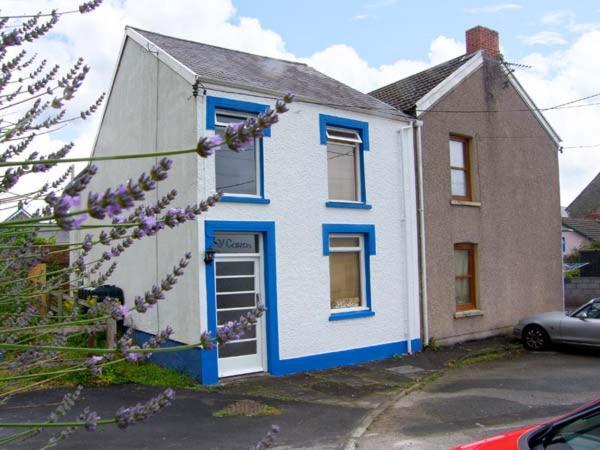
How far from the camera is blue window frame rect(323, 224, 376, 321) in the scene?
37.5 feet

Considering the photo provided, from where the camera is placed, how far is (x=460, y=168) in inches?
558

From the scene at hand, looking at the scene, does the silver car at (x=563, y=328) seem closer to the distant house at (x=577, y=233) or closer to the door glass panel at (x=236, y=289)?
the door glass panel at (x=236, y=289)

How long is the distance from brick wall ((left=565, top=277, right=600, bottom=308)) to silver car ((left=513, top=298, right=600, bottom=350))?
9285mm

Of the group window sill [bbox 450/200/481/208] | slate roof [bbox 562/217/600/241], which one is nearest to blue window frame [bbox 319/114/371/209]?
window sill [bbox 450/200/481/208]

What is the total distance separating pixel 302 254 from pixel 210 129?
10.0 ft

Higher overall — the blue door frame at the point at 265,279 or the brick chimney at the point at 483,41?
the brick chimney at the point at 483,41

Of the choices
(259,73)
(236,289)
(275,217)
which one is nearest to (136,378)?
(236,289)

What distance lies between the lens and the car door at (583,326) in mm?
12234

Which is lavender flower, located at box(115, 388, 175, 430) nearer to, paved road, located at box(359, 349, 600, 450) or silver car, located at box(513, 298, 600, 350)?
paved road, located at box(359, 349, 600, 450)

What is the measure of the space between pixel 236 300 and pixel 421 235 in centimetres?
493

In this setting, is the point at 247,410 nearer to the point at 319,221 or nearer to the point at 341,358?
the point at 341,358

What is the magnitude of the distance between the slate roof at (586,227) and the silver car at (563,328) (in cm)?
2822

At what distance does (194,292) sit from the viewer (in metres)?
9.51

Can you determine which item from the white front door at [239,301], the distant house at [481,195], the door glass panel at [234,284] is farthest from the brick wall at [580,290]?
the door glass panel at [234,284]
